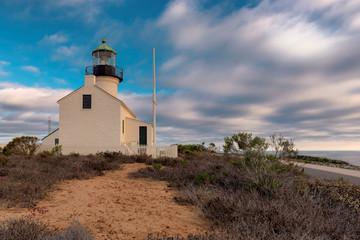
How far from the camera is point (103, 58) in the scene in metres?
21.6

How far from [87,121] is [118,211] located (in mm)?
15023

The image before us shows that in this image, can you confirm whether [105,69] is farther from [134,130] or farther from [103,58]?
[134,130]

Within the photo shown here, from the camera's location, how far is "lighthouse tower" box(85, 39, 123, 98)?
20547 mm

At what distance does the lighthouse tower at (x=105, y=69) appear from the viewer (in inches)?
809

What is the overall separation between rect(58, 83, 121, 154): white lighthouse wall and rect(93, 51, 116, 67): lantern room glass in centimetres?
458

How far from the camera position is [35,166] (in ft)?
33.7

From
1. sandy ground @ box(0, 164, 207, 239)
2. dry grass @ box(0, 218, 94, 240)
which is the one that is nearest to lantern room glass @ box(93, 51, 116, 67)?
sandy ground @ box(0, 164, 207, 239)

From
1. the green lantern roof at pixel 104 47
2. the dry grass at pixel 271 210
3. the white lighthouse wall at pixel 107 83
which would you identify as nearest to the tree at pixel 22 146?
the white lighthouse wall at pixel 107 83

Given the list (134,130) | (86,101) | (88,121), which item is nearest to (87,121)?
(88,121)

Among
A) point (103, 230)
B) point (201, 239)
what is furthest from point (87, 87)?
point (201, 239)

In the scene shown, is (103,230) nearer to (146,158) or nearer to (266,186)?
(266,186)

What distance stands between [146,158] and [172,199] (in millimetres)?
9243

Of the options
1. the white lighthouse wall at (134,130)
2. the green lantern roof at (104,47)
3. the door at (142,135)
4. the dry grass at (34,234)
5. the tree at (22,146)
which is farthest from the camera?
the green lantern roof at (104,47)

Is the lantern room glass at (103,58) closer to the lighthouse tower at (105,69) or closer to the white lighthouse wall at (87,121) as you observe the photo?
the lighthouse tower at (105,69)
